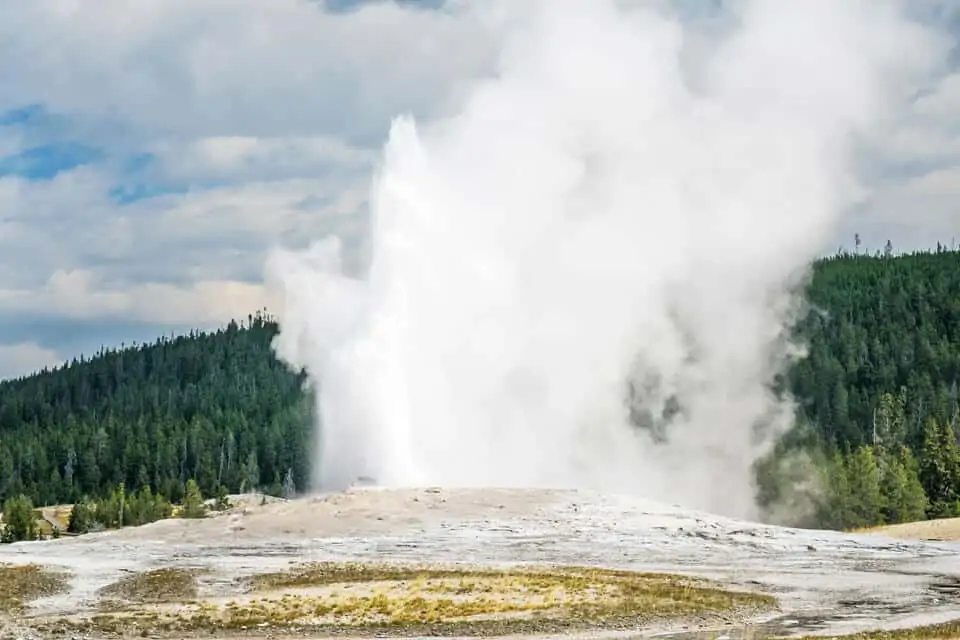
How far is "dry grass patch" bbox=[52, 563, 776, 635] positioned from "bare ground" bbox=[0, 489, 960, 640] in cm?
99

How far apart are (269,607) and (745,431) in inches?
4014

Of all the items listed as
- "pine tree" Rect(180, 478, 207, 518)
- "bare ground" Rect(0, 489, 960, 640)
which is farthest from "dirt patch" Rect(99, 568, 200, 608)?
"pine tree" Rect(180, 478, 207, 518)

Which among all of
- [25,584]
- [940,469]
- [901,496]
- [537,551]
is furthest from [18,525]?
[940,469]

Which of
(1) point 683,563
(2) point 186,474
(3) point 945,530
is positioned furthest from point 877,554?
(2) point 186,474

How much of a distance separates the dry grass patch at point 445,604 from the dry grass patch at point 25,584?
14.4 feet

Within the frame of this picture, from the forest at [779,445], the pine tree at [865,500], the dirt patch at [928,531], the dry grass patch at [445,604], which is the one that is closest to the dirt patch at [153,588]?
the dry grass patch at [445,604]

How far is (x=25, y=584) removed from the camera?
39656 mm

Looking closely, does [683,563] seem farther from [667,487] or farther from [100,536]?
[667,487]

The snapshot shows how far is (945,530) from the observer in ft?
214

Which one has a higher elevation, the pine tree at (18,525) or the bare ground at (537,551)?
the pine tree at (18,525)

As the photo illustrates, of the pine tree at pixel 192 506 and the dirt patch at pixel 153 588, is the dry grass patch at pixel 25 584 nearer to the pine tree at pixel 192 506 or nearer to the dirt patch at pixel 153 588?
the dirt patch at pixel 153 588

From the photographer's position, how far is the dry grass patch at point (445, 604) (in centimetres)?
3159

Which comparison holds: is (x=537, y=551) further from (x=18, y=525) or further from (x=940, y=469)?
(x=940, y=469)

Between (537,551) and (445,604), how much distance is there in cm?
1426
